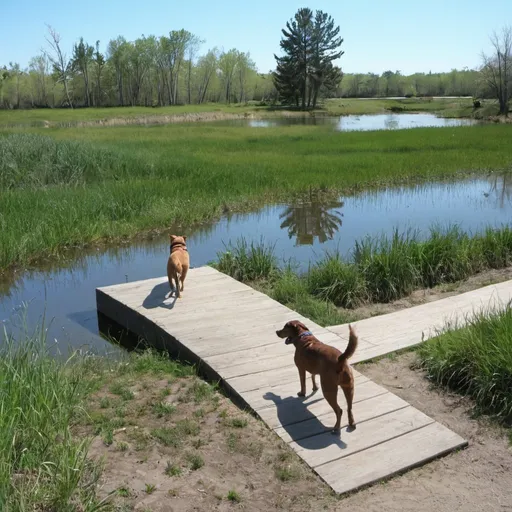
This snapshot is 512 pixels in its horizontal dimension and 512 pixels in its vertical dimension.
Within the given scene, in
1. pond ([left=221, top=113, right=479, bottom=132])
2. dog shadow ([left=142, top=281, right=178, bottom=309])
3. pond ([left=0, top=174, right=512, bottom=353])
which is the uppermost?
pond ([left=221, top=113, right=479, bottom=132])

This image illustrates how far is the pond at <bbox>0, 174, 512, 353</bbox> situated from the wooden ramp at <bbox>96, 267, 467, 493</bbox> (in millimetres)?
828

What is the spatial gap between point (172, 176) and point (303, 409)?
11852 millimetres

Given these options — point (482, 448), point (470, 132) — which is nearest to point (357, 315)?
point (482, 448)

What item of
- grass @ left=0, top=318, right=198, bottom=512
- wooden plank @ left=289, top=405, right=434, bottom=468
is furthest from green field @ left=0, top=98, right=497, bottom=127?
wooden plank @ left=289, top=405, right=434, bottom=468

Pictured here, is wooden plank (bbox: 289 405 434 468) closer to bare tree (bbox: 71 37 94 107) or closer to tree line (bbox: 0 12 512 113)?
tree line (bbox: 0 12 512 113)

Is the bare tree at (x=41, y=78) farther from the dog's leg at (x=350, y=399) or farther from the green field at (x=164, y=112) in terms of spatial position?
the dog's leg at (x=350, y=399)

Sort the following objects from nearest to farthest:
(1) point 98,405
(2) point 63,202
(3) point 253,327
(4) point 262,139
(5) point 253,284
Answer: (1) point 98,405 < (3) point 253,327 < (5) point 253,284 < (2) point 63,202 < (4) point 262,139

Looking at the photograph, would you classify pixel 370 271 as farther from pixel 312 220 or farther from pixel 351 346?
pixel 312 220

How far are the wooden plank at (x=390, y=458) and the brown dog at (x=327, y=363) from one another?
11.1 inches

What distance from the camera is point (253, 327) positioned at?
554 cm

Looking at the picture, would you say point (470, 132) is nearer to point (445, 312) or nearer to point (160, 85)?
point (445, 312)

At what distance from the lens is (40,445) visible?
334 centimetres

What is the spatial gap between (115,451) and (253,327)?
2136mm

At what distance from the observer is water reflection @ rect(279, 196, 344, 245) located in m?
11.5
